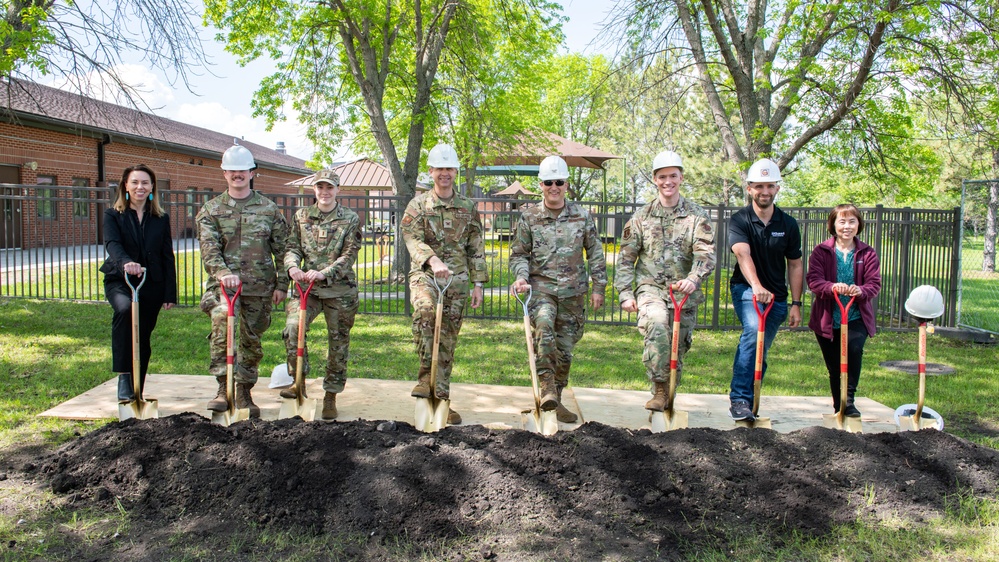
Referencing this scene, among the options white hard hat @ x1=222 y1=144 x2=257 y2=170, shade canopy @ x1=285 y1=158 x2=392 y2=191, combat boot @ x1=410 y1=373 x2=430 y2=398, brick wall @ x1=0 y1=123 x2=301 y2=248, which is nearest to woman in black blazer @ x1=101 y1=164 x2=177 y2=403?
white hard hat @ x1=222 y1=144 x2=257 y2=170

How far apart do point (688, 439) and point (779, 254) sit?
1746 millimetres

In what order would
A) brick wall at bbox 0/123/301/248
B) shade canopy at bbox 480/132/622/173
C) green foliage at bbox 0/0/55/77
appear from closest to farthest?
green foliage at bbox 0/0/55/77 → brick wall at bbox 0/123/301/248 → shade canopy at bbox 480/132/622/173

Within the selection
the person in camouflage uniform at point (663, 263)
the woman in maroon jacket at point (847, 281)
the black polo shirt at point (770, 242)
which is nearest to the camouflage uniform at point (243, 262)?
the person in camouflage uniform at point (663, 263)

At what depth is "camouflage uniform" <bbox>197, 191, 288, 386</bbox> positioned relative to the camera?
523 centimetres

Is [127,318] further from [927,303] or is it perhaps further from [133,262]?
[927,303]

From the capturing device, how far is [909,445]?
14.7 feet

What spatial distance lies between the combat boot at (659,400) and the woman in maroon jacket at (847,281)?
1.19m

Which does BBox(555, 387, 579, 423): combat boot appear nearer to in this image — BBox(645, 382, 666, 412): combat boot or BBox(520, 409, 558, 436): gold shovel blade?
BBox(520, 409, 558, 436): gold shovel blade

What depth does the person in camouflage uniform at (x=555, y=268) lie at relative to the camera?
5.27 m

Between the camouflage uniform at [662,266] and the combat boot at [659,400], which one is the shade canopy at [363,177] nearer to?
Result: the camouflage uniform at [662,266]

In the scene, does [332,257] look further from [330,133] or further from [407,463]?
[330,133]

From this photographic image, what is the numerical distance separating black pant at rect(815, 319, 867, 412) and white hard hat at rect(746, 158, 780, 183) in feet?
4.04

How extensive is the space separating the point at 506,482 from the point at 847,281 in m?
3.16

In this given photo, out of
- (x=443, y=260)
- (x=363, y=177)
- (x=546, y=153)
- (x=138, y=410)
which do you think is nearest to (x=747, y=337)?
Result: (x=443, y=260)
